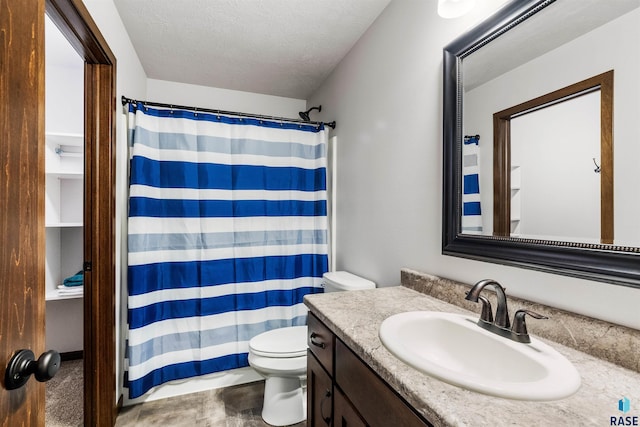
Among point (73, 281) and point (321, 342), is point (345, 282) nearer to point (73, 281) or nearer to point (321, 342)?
point (321, 342)

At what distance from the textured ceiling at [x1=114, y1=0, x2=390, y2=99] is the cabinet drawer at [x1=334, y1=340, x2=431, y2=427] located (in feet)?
5.82

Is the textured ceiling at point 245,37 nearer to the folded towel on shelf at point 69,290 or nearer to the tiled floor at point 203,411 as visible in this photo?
the folded towel on shelf at point 69,290

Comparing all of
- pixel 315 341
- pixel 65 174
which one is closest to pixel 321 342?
pixel 315 341

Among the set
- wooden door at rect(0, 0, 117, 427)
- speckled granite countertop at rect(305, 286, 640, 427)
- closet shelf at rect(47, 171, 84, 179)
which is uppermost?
closet shelf at rect(47, 171, 84, 179)

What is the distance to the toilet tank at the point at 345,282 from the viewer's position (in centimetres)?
181

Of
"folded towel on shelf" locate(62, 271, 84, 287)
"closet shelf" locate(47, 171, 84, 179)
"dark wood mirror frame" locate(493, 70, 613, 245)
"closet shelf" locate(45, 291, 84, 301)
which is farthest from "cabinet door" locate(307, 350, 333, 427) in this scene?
"closet shelf" locate(47, 171, 84, 179)

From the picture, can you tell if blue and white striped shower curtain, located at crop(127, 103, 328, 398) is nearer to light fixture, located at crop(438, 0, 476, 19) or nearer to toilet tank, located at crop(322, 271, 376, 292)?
toilet tank, located at crop(322, 271, 376, 292)

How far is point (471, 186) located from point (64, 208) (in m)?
3.00

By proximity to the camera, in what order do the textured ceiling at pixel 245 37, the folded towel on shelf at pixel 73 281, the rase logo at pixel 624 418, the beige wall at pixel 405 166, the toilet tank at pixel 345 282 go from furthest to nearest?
the folded towel on shelf at pixel 73 281, the toilet tank at pixel 345 282, the textured ceiling at pixel 245 37, the beige wall at pixel 405 166, the rase logo at pixel 624 418

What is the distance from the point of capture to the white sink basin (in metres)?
0.62

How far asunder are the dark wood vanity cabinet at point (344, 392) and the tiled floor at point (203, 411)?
73 cm

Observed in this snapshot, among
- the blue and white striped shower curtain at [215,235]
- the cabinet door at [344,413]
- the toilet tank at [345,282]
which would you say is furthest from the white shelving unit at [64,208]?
the cabinet door at [344,413]

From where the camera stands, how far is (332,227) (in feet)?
8.07

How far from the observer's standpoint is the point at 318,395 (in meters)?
1.22
